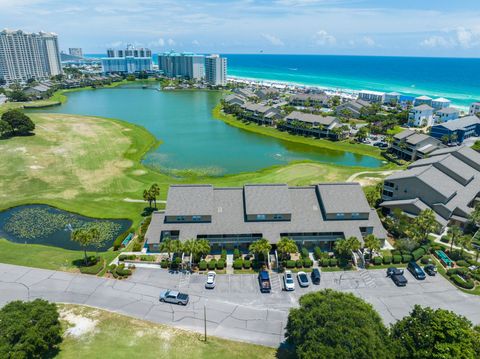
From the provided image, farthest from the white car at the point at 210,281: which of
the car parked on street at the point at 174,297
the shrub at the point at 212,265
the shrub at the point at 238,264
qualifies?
the shrub at the point at 238,264

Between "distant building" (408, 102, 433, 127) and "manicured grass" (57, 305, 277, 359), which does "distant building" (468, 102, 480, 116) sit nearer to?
"distant building" (408, 102, 433, 127)

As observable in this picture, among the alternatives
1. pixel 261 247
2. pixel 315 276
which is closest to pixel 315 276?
pixel 315 276

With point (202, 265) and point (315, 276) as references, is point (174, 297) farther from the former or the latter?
point (315, 276)

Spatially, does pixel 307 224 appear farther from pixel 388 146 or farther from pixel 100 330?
pixel 388 146

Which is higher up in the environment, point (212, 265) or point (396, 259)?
point (396, 259)

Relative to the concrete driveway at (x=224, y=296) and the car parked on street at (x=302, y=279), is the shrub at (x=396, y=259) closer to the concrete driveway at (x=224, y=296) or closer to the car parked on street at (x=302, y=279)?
the concrete driveway at (x=224, y=296)

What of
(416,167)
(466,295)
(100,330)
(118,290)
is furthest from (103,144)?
(466,295)
